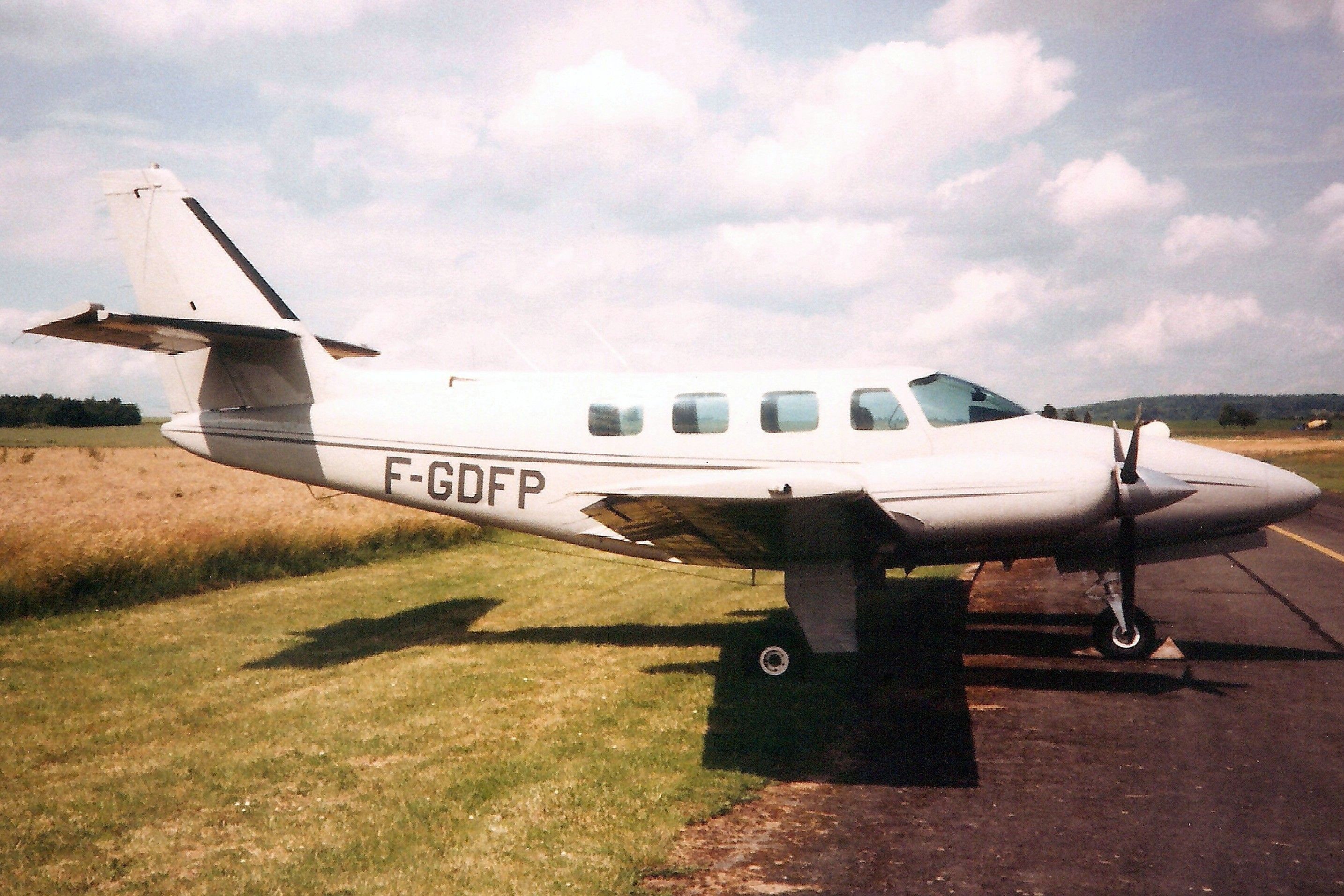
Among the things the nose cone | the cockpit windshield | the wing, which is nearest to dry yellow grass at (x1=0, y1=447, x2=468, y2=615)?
the wing

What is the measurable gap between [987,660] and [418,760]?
19.9 ft

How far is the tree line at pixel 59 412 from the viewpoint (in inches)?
3238

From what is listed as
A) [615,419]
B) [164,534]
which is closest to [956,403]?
[615,419]

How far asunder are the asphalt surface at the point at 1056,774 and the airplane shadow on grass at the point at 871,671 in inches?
1.5

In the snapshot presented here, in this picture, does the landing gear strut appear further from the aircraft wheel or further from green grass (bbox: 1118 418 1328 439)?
green grass (bbox: 1118 418 1328 439)

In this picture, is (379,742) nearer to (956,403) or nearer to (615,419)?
(615,419)

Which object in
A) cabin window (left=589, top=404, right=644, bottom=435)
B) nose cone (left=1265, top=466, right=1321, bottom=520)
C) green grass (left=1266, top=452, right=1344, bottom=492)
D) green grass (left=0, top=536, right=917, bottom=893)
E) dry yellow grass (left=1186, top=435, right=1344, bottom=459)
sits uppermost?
cabin window (left=589, top=404, right=644, bottom=435)

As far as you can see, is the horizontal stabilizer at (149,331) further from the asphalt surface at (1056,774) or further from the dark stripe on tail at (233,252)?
the asphalt surface at (1056,774)

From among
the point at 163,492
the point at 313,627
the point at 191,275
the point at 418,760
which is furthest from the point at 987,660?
the point at 163,492

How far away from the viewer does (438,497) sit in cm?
1030

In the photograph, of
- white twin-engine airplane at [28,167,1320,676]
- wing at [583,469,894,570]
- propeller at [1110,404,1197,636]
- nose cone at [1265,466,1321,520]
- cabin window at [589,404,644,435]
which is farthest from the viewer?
cabin window at [589,404,644,435]

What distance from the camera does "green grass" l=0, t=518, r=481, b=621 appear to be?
11.6 m

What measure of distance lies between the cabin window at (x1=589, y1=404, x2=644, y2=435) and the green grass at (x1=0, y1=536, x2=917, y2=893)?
263 cm

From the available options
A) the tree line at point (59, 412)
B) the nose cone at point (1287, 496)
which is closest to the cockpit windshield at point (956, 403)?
the nose cone at point (1287, 496)
